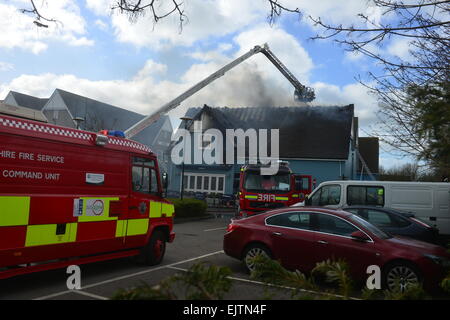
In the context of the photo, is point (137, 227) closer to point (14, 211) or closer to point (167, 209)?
point (167, 209)

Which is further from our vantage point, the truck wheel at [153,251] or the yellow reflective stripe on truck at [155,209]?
the yellow reflective stripe on truck at [155,209]

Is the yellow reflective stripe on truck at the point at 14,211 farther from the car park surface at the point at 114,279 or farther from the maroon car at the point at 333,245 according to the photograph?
the maroon car at the point at 333,245

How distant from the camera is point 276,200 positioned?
50.0 ft

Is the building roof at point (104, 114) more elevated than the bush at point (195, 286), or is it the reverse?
the building roof at point (104, 114)

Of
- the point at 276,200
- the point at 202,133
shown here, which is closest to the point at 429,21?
the point at 276,200

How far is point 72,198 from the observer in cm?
669

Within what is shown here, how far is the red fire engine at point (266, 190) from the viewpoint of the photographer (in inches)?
601

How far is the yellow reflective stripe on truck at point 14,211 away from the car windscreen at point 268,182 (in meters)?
10.4

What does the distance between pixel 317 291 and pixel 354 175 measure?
113 feet

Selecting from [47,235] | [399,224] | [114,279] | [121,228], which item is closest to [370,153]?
[399,224]

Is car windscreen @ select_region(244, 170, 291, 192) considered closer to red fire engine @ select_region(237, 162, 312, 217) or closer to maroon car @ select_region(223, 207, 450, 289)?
red fire engine @ select_region(237, 162, 312, 217)
